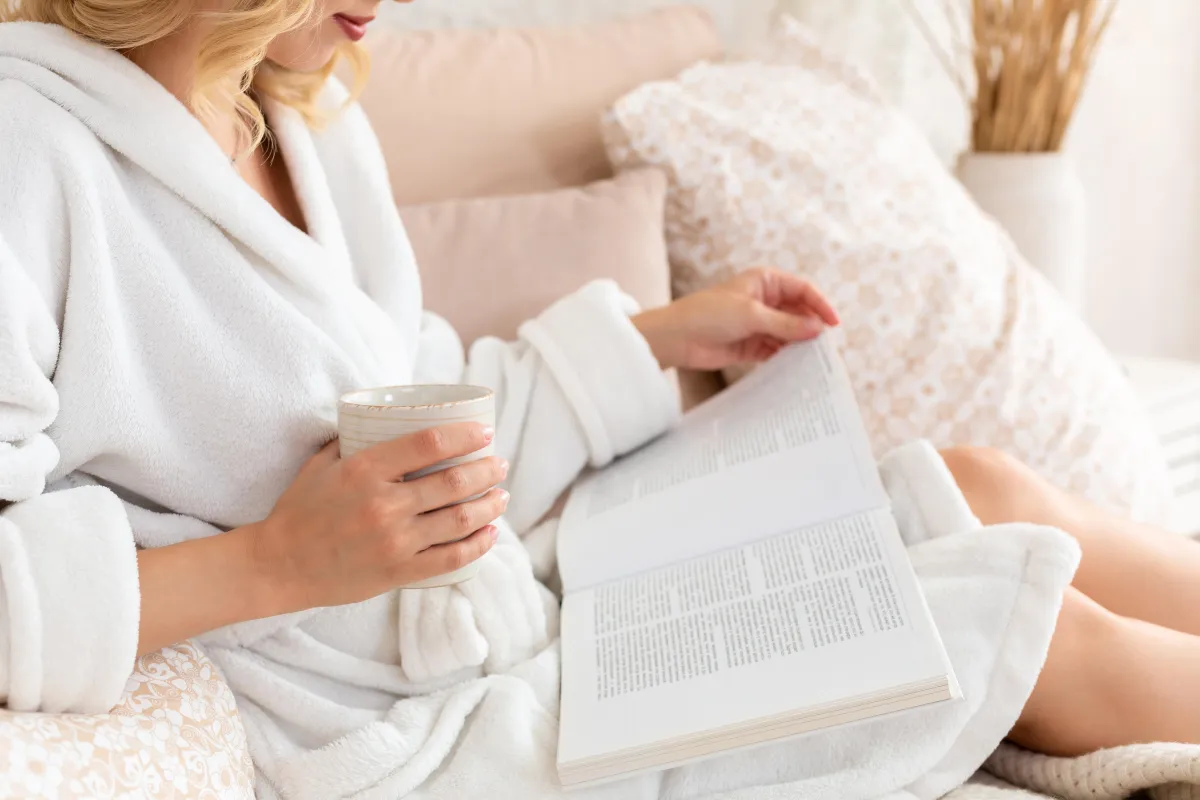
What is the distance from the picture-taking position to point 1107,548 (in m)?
0.93

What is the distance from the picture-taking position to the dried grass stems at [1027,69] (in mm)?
1764

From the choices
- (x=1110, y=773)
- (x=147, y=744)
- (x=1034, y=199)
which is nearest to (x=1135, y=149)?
(x=1034, y=199)

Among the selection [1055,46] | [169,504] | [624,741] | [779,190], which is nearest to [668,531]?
[624,741]

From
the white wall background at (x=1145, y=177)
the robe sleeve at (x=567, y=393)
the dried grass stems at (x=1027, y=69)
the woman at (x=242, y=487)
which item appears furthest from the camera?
the white wall background at (x=1145, y=177)

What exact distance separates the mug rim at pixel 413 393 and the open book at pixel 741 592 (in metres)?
0.21

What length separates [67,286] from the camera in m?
0.70

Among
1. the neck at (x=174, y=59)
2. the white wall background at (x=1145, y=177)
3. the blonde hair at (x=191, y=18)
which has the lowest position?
the white wall background at (x=1145, y=177)

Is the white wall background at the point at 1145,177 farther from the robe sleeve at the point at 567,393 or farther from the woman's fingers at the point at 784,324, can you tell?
the robe sleeve at the point at 567,393

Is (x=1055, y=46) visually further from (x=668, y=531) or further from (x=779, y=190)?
(x=668, y=531)

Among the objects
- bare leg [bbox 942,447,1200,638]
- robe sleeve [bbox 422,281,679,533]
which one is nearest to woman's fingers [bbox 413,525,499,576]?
robe sleeve [bbox 422,281,679,533]

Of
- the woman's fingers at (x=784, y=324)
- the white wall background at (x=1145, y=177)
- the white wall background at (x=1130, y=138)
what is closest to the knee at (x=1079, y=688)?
the woman's fingers at (x=784, y=324)

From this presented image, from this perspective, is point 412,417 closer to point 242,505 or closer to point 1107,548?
point 242,505

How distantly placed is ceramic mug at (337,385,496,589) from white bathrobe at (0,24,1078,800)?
0.07m

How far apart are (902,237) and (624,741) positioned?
80cm
